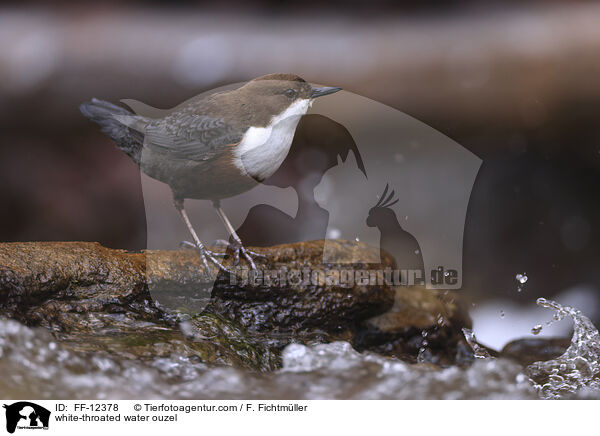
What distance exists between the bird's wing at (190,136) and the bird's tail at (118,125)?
0.13 feet

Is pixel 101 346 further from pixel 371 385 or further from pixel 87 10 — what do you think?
pixel 87 10

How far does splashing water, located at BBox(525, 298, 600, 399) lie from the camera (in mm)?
1132

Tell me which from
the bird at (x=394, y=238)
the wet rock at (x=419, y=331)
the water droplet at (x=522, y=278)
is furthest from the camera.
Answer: the water droplet at (x=522, y=278)

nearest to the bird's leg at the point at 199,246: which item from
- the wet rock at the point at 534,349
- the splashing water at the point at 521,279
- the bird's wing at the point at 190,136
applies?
the bird's wing at the point at 190,136

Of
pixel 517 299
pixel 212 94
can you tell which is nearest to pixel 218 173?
pixel 212 94

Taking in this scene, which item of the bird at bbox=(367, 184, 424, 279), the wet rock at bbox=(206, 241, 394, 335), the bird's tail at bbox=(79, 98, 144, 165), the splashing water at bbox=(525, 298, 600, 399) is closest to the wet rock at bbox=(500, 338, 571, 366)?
the splashing water at bbox=(525, 298, 600, 399)

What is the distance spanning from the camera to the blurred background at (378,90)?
1234mm

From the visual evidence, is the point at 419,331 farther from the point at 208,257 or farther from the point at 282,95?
the point at 282,95
